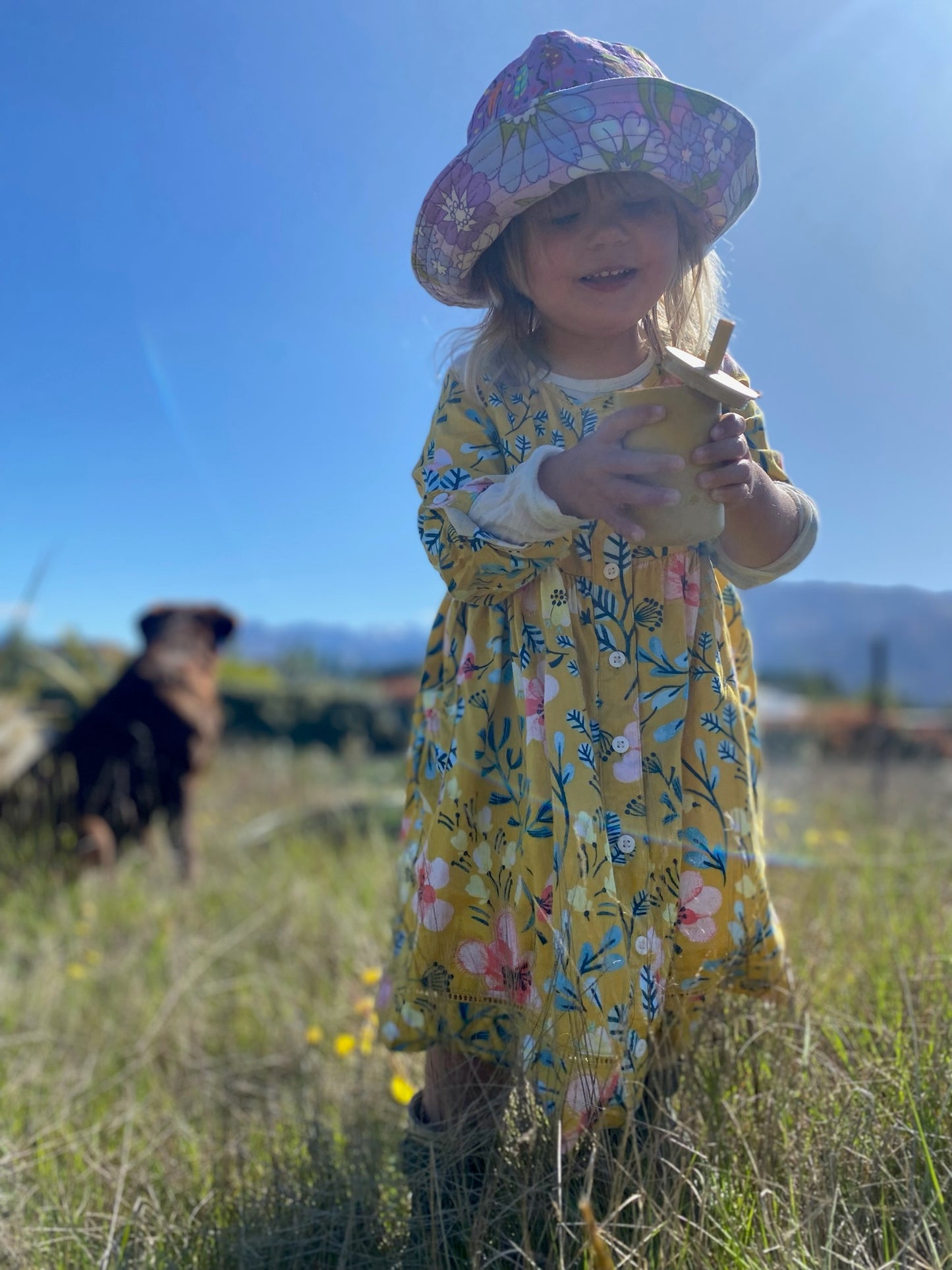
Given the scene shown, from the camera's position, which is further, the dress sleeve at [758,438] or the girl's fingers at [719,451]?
the dress sleeve at [758,438]

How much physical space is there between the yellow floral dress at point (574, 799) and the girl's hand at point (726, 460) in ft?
0.64

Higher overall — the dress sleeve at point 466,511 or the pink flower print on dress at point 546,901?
the dress sleeve at point 466,511

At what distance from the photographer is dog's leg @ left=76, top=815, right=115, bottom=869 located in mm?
4020

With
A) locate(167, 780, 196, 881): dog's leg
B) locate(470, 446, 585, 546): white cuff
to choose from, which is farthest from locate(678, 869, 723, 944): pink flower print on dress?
locate(167, 780, 196, 881): dog's leg

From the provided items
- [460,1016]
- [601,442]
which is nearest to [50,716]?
[460,1016]

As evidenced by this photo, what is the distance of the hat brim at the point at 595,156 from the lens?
1227mm

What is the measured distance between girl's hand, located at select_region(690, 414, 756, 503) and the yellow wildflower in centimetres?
146

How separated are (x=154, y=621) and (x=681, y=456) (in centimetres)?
454

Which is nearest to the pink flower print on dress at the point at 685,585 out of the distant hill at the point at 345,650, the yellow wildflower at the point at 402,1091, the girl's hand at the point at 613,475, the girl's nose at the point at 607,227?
the girl's hand at the point at 613,475

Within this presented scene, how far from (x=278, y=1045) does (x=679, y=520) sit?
201 centimetres

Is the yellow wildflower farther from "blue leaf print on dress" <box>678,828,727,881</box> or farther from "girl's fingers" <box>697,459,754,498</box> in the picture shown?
"girl's fingers" <box>697,459,754,498</box>

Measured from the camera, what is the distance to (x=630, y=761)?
1.28 meters

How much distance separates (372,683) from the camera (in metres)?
10.7

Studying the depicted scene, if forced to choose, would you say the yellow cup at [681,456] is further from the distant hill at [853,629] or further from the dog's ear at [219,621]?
the dog's ear at [219,621]
